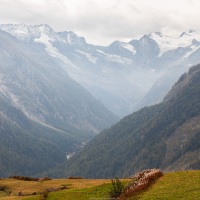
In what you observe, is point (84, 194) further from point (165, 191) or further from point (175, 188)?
point (175, 188)

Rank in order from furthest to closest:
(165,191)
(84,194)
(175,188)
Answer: (84,194)
(175,188)
(165,191)

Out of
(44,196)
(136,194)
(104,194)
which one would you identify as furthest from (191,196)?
(44,196)

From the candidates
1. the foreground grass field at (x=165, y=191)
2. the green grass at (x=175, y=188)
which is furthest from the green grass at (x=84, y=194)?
the green grass at (x=175, y=188)

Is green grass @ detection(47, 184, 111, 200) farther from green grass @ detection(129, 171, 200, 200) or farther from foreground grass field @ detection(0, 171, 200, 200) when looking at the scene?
green grass @ detection(129, 171, 200, 200)

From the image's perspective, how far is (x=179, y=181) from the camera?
156 feet

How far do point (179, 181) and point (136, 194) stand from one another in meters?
6.15

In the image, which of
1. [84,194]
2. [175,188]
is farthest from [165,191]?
[84,194]

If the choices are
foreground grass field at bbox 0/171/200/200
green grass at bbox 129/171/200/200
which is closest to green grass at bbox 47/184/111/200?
foreground grass field at bbox 0/171/200/200

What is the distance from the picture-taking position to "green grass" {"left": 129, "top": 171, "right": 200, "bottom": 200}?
40.9 meters

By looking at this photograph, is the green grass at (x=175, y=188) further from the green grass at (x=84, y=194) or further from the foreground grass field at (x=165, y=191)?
the green grass at (x=84, y=194)

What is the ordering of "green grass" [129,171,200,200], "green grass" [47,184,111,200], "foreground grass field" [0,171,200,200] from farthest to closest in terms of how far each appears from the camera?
1. "green grass" [47,184,111,200]
2. "foreground grass field" [0,171,200,200]
3. "green grass" [129,171,200,200]

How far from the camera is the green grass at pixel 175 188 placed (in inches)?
1612

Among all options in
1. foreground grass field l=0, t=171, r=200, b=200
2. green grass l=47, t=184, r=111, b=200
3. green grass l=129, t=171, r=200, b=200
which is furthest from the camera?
green grass l=47, t=184, r=111, b=200

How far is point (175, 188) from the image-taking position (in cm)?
4425
